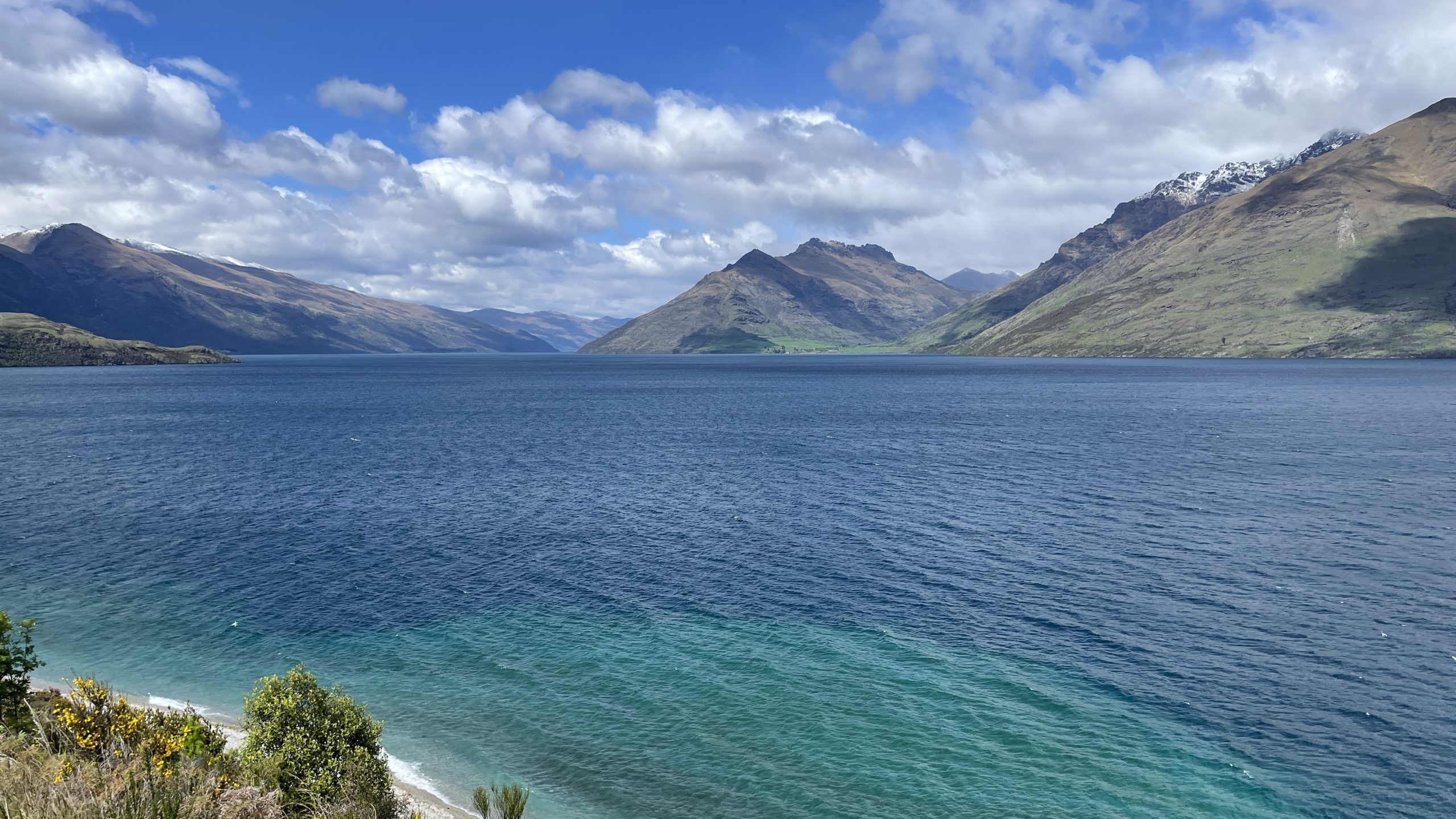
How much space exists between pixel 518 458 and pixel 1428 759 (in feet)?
394

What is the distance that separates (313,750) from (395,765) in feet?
28.9

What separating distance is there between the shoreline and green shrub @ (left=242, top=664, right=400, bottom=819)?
6.63ft

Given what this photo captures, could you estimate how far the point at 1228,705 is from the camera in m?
44.9

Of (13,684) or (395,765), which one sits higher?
(13,684)

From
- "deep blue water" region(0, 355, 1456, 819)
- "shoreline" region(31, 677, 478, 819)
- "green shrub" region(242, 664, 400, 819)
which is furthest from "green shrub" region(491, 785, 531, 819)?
"green shrub" region(242, 664, 400, 819)

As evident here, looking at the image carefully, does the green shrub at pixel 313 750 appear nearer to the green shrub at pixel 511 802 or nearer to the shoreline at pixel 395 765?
the shoreline at pixel 395 765

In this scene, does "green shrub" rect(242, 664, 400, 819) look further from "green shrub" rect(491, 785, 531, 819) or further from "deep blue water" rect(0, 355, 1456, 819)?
"deep blue water" rect(0, 355, 1456, 819)

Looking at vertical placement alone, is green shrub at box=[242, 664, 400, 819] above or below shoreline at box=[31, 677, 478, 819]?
above

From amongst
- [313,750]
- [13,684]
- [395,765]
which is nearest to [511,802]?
[313,750]

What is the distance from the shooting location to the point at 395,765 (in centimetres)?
3962

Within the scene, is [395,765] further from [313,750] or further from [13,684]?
[13,684]

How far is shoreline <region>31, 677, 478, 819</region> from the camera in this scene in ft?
114

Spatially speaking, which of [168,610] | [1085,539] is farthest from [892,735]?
[168,610]

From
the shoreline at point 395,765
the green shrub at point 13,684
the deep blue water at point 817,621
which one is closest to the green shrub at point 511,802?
the shoreline at point 395,765
